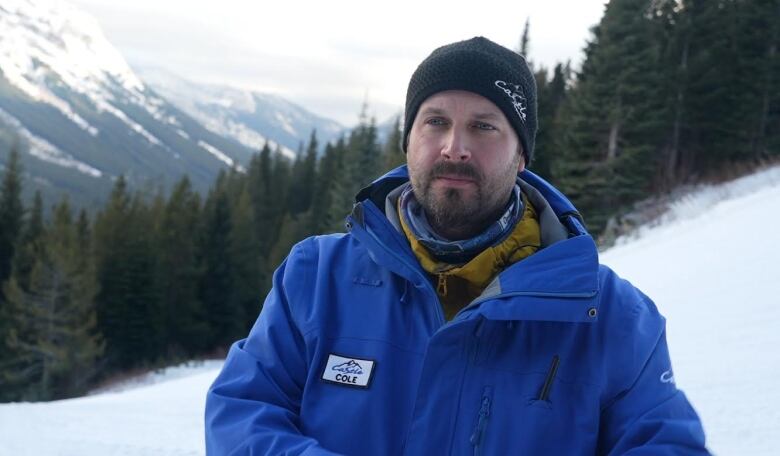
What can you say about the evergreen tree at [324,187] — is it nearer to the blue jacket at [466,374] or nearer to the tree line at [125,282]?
the tree line at [125,282]

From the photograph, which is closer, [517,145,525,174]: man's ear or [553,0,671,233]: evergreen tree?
[517,145,525,174]: man's ear

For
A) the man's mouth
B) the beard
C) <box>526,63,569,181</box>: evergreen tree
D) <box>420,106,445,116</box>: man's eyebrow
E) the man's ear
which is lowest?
the beard

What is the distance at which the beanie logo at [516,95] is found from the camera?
2.25 m

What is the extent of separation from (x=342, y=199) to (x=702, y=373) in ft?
131

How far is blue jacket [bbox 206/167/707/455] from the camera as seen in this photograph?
1857 millimetres

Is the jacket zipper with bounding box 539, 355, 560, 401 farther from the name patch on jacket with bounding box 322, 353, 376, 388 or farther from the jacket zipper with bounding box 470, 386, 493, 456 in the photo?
the name patch on jacket with bounding box 322, 353, 376, 388

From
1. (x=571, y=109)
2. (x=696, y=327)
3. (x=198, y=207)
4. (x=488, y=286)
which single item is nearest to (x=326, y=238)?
(x=488, y=286)

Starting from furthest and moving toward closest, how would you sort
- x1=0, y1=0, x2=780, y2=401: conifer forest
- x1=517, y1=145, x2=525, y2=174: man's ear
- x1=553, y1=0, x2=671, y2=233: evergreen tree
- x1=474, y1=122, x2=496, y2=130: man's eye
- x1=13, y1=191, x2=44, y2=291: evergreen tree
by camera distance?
x1=13, y1=191, x2=44, y2=291: evergreen tree, x1=0, y1=0, x2=780, y2=401: conifer forest, x1=553, y1=0, x2=671, y2=233: evergreen tree, x1=517, y1=145, x2=525, y2=174: man's ear, x1=474, y1=122, x2=496, y2=130: man's eye

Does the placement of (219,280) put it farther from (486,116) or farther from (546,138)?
(486,116)

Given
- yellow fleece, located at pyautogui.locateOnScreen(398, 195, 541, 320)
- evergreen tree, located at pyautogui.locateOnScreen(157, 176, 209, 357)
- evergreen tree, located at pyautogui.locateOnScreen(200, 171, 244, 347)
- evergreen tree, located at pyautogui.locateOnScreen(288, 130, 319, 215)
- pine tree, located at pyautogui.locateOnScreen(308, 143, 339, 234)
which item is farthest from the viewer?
evergreen tree, located at pyautogui.locateOnScreen(288, 130, 319, 215)

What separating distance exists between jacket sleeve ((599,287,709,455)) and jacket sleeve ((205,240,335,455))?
86cm

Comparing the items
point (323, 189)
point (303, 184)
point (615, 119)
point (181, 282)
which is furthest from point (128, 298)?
point (303, 184)

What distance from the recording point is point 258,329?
2.12 meters

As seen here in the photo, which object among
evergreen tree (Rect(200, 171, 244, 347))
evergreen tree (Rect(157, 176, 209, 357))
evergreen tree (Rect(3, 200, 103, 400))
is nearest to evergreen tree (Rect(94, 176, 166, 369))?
evergreen tree (Rect(157, 176, 209, 357))
